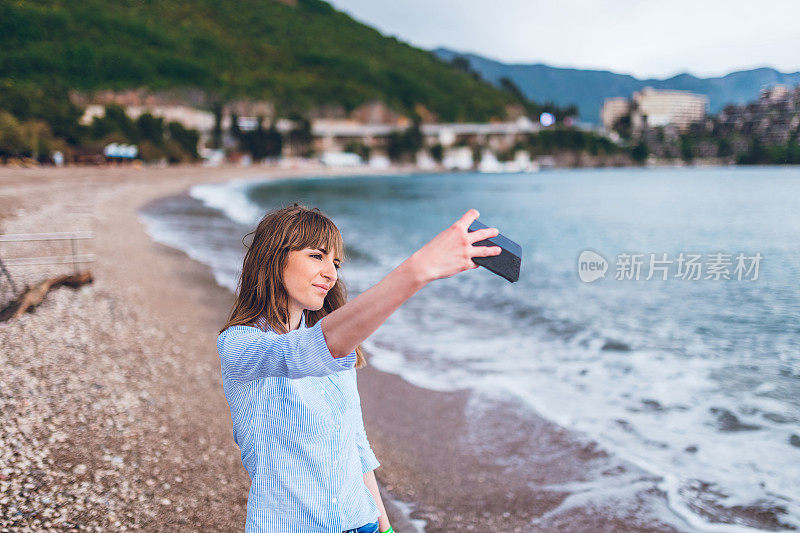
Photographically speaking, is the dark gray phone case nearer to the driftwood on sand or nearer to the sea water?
the sea water

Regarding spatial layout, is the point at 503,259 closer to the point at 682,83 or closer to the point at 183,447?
the point at 183,447

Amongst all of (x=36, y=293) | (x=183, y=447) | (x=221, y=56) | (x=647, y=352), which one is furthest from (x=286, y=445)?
(x=221, y=56)

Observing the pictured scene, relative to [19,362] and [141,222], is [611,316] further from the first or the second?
[141,222]

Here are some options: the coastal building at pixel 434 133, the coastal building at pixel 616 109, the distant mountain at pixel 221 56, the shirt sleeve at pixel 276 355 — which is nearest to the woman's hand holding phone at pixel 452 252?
the shirt sleeve at pixel 276 355

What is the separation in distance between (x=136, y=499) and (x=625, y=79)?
46.1ft

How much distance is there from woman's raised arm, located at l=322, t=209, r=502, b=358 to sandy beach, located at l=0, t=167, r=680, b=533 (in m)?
3.02

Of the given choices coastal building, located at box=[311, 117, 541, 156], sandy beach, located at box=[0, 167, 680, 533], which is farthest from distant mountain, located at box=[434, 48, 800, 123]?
coastal building, located at box=[311, 117, 541, 156]

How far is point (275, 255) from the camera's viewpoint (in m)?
1.54

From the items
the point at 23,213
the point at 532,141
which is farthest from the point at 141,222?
the point at 532,141

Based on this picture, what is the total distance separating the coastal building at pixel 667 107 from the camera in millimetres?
16859

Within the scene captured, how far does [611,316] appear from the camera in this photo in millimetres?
11875

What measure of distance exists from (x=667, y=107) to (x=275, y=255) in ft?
66.0

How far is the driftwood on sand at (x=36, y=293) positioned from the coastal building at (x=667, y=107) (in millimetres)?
14683

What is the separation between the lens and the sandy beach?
364 centimetres
